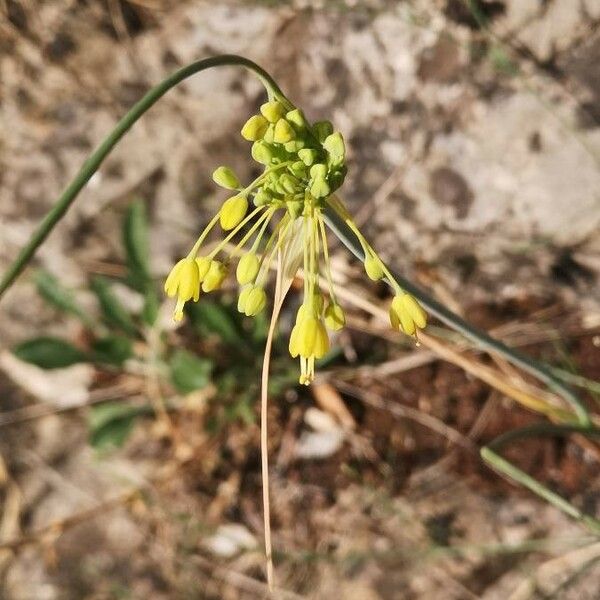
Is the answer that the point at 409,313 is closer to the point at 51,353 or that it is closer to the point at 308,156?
the point at 308,156

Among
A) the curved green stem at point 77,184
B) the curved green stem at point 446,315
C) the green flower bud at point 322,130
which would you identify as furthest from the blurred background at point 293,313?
the curved green stem at point 77,184

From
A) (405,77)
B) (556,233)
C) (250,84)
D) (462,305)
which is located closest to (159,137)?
(250,84)

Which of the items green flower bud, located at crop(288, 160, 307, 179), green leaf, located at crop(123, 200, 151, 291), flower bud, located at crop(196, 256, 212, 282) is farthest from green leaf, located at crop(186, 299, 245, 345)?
green flower bud, located at crop(288, 160, 307, 179)

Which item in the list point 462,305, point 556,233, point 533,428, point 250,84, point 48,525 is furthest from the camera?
point 48,525

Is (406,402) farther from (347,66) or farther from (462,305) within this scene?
(347,66)

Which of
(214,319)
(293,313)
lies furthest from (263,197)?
(293,313)

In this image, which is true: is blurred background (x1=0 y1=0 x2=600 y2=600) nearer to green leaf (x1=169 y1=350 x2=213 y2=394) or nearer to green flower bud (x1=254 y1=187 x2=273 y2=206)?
green leaf (x1=169 y1=350 x2=213 y2=394)

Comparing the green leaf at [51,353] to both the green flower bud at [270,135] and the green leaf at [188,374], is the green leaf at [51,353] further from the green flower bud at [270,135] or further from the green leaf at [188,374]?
the green flower bud at [270,135]
